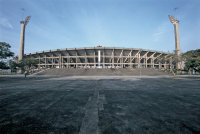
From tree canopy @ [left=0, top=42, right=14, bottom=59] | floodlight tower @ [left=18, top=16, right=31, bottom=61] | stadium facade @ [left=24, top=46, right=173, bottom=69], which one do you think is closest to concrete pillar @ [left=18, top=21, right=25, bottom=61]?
floodlight tower @ [left=18, top=16, right=31, bottom=61]

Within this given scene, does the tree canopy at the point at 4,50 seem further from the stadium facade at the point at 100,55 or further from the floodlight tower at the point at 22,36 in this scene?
the floodlight tower at the point at 22,36

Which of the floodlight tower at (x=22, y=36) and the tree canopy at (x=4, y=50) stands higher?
the floodlight tower at (x=22, y=36)

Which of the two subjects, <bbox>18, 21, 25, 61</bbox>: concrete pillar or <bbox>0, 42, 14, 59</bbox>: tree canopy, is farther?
<bbox>18, 21, 25, 61</bbox>: concrete pillar

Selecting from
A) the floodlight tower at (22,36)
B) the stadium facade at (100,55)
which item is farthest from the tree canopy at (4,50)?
the floodlight tower at (22,36)

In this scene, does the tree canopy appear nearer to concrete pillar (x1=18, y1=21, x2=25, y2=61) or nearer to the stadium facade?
the stadium facade

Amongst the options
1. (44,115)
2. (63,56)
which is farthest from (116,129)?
(63,56)

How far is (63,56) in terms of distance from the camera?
48406mm

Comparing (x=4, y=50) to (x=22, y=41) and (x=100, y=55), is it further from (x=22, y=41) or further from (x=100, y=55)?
(x=22, y=41)

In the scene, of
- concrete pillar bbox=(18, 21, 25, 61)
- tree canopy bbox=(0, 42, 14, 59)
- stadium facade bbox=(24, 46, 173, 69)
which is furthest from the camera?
concrete pillar bbox=(18, 21, 25, 61)

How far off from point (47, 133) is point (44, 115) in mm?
1177

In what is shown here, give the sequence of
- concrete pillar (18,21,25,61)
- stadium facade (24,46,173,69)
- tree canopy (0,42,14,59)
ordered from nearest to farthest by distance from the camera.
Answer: tree canopy (0,42,14,59) → stadium facade (24,46,173,69) → concrete pillar (18,21,25,61)

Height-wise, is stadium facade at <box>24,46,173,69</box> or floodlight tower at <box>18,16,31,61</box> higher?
floodlight tower at <box>18,16,31,61</box>

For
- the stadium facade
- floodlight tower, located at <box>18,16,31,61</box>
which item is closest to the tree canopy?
the stadium facade

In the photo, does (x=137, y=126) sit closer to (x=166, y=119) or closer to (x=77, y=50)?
(x=166, y=119)
